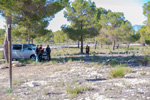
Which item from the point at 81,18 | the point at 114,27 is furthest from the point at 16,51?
the point at 114,27

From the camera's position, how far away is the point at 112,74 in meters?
7.32

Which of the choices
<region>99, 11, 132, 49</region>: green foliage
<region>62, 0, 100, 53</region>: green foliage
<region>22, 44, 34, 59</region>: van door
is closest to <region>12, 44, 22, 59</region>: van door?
<region>22, 44, 34, 59</region>: van door

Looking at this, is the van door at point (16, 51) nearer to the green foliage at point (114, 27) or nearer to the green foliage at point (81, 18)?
the green foliage at point (81, 18)

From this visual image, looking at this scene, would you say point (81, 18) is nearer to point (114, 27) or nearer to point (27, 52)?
point (27, 52)

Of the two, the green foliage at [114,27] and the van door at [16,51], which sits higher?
the green foliage at [114,27]

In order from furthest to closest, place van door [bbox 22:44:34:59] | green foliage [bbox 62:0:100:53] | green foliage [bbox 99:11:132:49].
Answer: green foliage [bbox 99:11:132:49] < green foliage [bbox 62:0:100:53] < van door [bbox 22:44:34:59]

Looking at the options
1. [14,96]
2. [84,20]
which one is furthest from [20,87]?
[84,20]

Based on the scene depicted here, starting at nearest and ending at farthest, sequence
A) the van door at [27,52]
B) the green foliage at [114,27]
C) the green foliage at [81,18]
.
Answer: the van door at [27,52] < the green foliage at [81,18] < the green foliage at [114,27]

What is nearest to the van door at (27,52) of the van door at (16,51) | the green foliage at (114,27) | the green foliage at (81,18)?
the van door at (16,51)

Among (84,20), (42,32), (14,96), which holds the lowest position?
(14,96)

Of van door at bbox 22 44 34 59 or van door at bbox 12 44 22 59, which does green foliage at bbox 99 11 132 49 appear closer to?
van door at bbox 22 44 34 59

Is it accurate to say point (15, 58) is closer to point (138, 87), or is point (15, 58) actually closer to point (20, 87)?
point (20, 87)

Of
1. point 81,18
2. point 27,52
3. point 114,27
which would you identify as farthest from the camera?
point 114,27

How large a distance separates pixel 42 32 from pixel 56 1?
1024 cm
